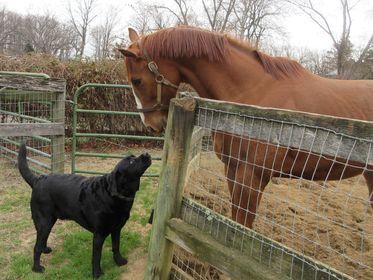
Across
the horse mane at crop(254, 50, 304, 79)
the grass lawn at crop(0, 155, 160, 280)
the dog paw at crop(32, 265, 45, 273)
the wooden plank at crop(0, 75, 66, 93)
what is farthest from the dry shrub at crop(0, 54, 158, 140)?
the horse mane at crop(254, 50, 304, 79)

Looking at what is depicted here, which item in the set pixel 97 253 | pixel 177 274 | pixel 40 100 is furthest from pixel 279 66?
pixel 40 100

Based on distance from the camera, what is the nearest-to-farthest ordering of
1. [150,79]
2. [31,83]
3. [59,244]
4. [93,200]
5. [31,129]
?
[150,79] → [93,200] → [59,244] → [31,83] → [31,129]

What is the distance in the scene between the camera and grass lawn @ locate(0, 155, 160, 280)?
10.7 feet

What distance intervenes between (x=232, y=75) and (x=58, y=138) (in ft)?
10.8

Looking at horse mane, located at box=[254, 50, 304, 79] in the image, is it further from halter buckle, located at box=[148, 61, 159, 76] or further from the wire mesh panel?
halter buckle, located at box=[148, 61, 159, 76]

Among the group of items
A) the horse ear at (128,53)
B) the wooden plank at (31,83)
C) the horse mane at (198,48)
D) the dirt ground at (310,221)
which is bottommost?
the dirt ground at (310,221)

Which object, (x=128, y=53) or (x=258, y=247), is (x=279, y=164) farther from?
(x=128, y=53)

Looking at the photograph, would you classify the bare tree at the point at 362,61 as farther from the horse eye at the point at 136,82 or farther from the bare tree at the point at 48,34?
the bare tree at the point at 48,34

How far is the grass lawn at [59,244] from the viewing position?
3.28m

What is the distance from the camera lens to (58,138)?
523 centimetres

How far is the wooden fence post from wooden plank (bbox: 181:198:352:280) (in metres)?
0.10

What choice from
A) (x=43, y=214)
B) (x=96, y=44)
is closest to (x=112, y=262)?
(x=43, y=214)

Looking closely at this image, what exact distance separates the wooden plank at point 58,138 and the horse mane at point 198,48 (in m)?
2.59

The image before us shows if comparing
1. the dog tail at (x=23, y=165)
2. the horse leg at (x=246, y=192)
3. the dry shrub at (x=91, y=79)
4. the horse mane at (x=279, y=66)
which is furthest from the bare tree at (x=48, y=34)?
the horse leg at (x=246, y=192)
